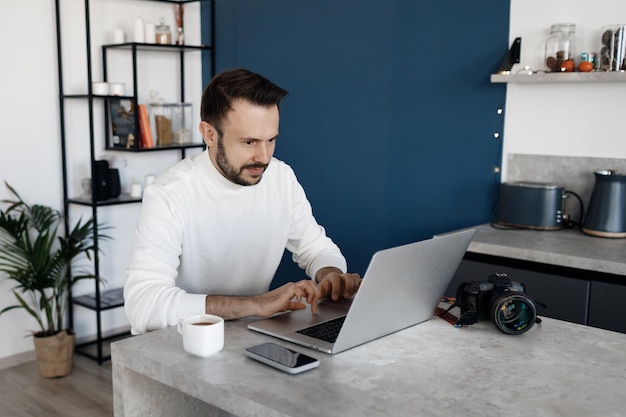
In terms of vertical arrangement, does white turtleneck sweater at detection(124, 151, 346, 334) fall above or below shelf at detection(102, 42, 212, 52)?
below

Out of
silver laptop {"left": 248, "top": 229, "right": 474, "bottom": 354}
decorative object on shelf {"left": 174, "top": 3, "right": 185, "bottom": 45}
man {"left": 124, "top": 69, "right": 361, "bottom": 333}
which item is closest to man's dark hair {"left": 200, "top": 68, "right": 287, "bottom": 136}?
man {"left": 124, "top": 69, "right": 361, "bottom": 333}

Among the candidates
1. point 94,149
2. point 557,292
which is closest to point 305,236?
point 557,292

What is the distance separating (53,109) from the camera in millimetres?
4062

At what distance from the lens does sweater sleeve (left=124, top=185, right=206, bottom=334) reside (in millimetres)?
1732

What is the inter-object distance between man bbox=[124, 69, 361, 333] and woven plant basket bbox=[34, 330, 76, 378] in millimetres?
1985

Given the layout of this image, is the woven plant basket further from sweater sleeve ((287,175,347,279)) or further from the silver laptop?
the silver laptop

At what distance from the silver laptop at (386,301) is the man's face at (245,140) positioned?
474mm

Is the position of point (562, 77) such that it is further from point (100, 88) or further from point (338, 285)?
point (100, 88)

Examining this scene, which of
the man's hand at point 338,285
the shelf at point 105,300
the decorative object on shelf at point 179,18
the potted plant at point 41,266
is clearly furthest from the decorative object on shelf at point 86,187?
the man's hand at point 338,285

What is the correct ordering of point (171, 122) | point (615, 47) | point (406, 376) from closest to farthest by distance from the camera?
point (406, 376) < point (615, 47) < point (171, 122)

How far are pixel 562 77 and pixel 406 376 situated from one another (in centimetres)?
210

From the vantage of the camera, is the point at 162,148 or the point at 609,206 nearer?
the point at 609,206

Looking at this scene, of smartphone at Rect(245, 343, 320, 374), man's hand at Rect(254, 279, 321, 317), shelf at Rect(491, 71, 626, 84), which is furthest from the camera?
shelf at Rect(491, 71, 626, 84)

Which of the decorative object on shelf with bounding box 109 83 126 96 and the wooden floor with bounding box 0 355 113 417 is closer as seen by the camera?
the wooden floor with bounding box 0 355 113 417
